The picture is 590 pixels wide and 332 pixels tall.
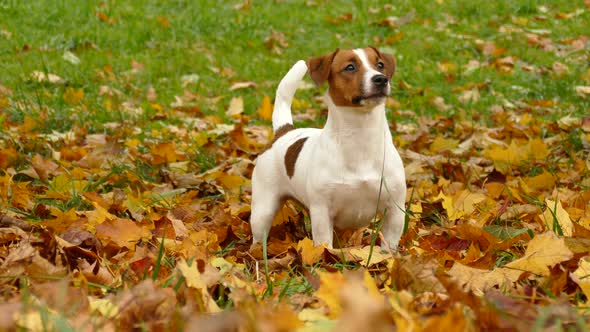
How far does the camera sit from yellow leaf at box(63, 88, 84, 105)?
6.25 meters

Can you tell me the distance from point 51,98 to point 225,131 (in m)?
1.66

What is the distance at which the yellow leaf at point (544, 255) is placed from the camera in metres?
2.21

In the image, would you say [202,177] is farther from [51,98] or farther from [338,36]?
[338,36]

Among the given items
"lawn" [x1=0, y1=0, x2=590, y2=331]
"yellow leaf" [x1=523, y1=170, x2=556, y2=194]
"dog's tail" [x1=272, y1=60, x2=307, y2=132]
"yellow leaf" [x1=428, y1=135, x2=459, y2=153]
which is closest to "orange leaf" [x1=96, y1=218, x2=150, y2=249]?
"lawn" [x1=0, y1=0, x2=590, y2=331]

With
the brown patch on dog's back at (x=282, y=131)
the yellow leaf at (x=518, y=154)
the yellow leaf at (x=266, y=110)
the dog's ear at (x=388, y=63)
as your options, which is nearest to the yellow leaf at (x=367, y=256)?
the dog's ear at (x=388, y=63)

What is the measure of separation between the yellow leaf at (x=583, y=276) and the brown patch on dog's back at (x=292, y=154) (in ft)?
5.03

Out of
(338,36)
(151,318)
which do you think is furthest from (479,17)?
(151,318)

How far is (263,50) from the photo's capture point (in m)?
8.63

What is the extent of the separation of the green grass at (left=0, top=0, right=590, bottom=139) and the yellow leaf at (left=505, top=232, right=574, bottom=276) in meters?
4.01

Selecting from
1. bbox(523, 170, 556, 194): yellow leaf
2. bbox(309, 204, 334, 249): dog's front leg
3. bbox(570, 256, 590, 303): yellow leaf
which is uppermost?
bbox(570, 256, 590, 303): yellow leaf

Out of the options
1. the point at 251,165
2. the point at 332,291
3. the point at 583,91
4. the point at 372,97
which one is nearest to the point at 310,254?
the point at 372,97

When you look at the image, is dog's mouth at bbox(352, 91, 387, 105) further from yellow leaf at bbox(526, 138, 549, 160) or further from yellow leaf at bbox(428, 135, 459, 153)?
yellow leaf at bbox(428, 135, 459, 153)

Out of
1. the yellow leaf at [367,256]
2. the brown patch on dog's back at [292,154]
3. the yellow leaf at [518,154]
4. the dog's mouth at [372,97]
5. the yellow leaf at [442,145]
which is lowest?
the yellow leaf at [442,145]

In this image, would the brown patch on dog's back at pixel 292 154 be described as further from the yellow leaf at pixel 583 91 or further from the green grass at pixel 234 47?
the yellow leaf at pixel 583 91
